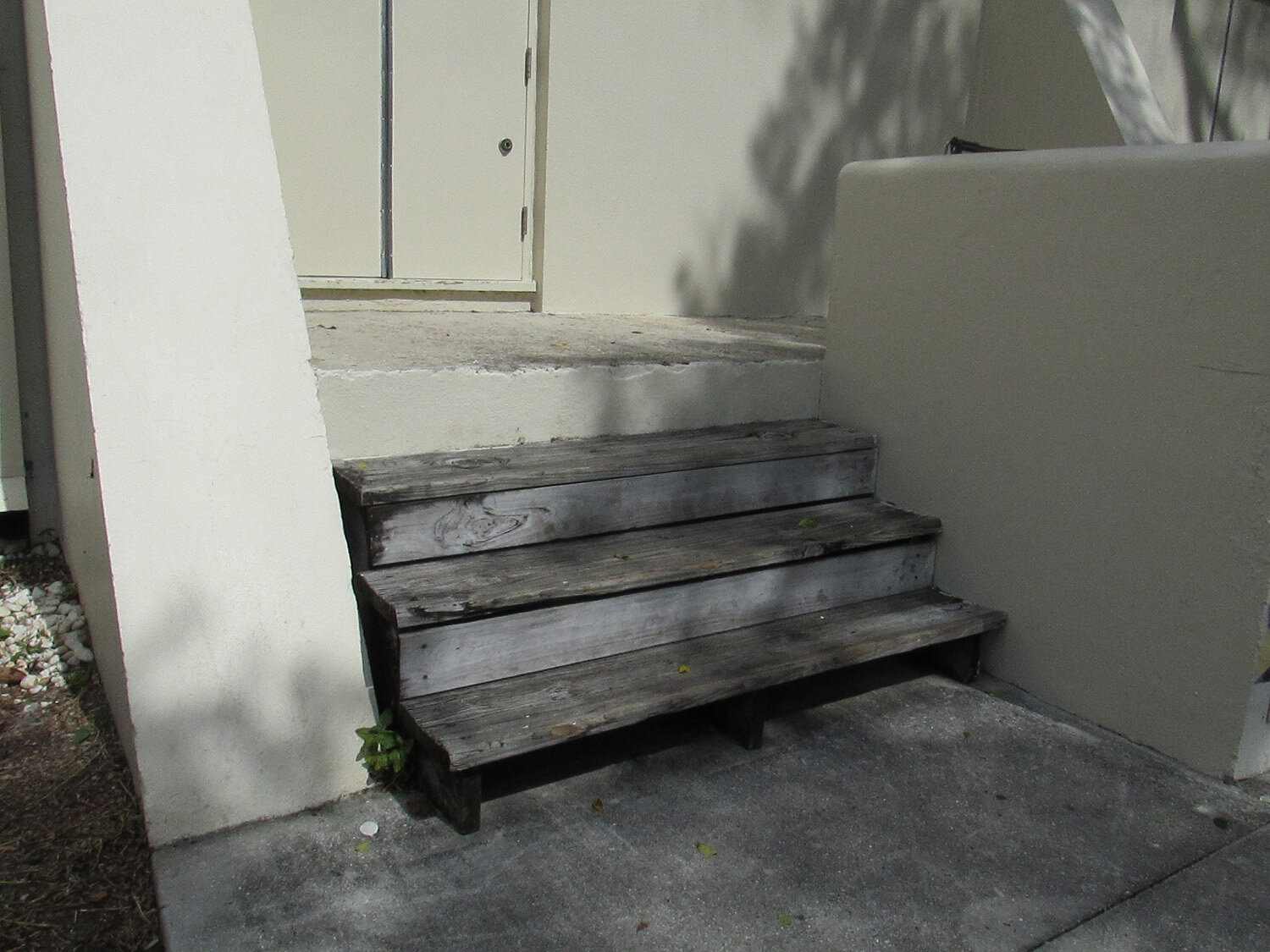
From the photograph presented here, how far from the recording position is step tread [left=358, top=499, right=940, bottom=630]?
276cm

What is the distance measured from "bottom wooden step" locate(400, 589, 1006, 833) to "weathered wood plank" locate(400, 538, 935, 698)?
0.04 meters

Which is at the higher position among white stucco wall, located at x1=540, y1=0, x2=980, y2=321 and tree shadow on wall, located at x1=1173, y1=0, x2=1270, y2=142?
tree shadow on wall, located at x1=1173, y1=0, x2=1270, y2=142

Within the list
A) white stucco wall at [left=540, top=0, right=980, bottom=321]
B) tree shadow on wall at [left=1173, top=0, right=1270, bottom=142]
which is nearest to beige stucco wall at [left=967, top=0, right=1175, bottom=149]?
white stucco wall at [left=540, top=0, right=980, bottom=321]

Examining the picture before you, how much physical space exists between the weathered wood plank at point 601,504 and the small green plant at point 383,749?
0.47 meters

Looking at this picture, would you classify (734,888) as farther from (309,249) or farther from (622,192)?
(622,192)

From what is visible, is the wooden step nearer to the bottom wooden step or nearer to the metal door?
the bottom wooden step

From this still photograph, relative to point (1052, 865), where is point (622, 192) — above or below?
above

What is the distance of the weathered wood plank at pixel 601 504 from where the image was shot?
2969 millimetres

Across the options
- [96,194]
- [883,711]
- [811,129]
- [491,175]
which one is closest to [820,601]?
[883,711]

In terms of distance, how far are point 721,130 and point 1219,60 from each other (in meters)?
4.30

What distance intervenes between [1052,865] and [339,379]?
7.43 feet

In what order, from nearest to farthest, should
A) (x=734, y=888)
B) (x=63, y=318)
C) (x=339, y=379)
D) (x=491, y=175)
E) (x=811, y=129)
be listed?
(x=734, y=888), (x=63, y=318), (x=339, y=379), (x=491, y=175), (x=811, y=129)

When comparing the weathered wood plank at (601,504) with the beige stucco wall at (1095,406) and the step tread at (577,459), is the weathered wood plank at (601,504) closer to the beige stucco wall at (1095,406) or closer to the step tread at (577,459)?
the step tread at (577,459)

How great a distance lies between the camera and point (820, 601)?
3523 mm
